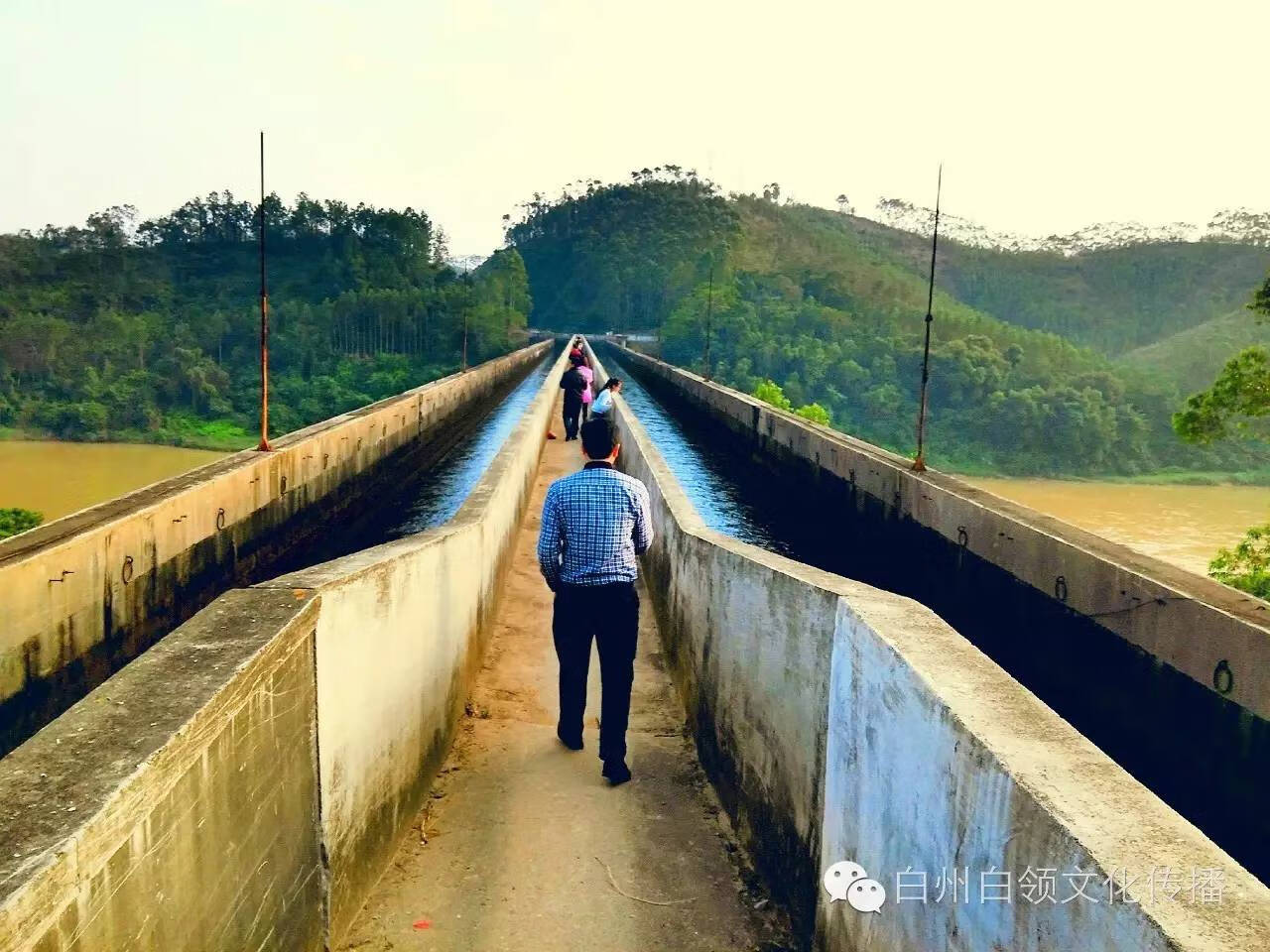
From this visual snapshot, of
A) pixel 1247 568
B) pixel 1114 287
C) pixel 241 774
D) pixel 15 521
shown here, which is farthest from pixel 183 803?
pixel 1114 287

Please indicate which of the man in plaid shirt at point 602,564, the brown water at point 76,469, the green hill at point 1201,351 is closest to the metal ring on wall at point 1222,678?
the man in plaid shirt at point 602,564

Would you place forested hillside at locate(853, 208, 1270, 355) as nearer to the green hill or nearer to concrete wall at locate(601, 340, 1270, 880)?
the green hill

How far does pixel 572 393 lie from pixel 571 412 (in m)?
0.76

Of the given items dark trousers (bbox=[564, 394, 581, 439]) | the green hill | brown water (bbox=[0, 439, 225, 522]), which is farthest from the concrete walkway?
the green hill

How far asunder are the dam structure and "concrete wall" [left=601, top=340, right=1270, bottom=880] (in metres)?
0.03

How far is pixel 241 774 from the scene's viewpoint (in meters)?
2.53

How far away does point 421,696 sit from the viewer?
4.32 meters

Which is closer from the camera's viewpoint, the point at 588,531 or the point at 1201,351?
the point at 588,531

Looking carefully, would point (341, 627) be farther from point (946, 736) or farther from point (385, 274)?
point (385, 274)

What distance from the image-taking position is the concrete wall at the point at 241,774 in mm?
1851

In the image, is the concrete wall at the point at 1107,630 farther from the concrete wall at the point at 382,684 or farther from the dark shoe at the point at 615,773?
the concrete wall at the point at 382,684

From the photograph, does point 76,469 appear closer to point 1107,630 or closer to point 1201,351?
point 1107,630

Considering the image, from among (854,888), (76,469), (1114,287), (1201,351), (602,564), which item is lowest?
(76,469)

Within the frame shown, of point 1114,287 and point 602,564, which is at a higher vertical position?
point 1114,287
